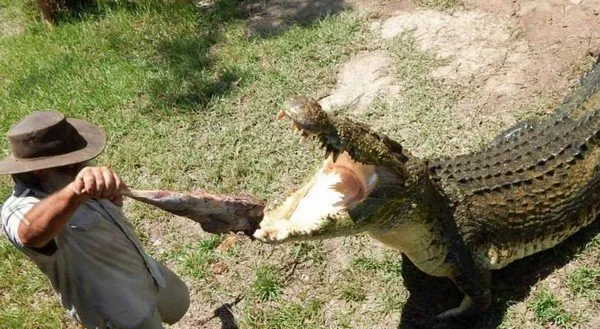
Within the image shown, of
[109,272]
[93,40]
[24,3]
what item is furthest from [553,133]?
[24,3]

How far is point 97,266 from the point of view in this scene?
2.98 m

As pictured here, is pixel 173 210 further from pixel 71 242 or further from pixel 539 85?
pixel 539 85

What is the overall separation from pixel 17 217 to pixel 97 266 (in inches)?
18.3

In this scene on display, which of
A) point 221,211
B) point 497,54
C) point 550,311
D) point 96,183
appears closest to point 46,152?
point 96,183

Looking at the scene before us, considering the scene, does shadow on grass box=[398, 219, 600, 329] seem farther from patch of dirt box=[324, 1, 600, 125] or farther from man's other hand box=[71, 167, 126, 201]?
man's other hand box=[71, 167, 126, 201]

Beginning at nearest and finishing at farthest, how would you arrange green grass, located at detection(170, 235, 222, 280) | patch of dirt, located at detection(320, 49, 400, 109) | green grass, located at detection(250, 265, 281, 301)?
1. green grass, located at detection(250, 265, 281, 301)
2. green grass, located at detection(170, 235, 222, 280)
3. patch of dirt, located at detection(320, 49, 400, 109)

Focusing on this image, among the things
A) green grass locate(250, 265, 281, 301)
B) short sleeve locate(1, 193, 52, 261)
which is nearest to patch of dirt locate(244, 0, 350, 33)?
green grass locate(250, 265, 281, 301)

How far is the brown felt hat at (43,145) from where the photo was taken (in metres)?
2.72

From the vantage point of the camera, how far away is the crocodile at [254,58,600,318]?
3053 millimetres

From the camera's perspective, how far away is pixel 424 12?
20.3 ft

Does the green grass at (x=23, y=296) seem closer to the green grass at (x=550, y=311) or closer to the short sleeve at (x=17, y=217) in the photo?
the short sleeve at (x=17, y=217)

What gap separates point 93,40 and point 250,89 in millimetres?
2210

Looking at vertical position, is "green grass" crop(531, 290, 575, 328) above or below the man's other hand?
below

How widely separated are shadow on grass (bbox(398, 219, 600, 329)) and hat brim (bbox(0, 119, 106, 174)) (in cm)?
197
